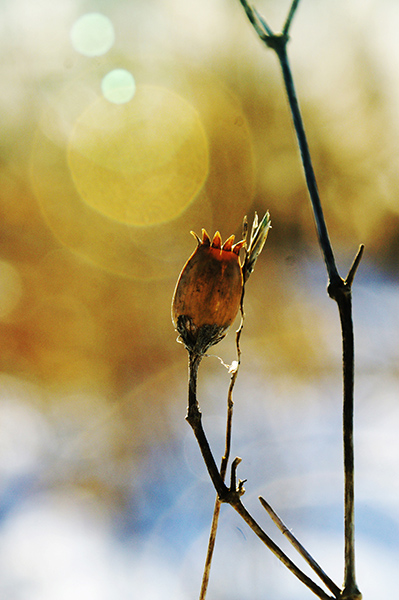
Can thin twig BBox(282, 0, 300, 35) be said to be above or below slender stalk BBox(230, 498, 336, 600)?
above

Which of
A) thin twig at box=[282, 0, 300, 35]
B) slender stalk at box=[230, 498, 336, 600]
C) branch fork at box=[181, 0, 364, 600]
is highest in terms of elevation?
thin twig at box=[282, 0, 300, 35]

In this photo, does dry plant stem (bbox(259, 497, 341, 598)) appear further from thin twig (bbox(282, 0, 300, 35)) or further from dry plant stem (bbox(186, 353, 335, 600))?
thin twig (bbox(282, 0, 300, 35))

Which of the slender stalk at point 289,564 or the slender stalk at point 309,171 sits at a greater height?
the slender stalk at point 309,171

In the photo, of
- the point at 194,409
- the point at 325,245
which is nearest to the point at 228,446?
the point at 194,409

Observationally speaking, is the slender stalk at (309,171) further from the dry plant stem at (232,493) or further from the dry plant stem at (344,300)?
the dry plant stem at (232,493)

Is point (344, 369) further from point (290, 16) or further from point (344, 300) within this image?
point (290, 16)

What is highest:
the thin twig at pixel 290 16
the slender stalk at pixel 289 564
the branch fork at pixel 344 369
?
the thin twig at pixel 290 16

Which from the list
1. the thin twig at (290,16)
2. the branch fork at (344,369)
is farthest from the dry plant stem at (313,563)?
the thin twig at (290,16)

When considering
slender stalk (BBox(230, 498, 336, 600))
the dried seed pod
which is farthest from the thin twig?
slender stalk (BBox(230, 498, 336, 600))

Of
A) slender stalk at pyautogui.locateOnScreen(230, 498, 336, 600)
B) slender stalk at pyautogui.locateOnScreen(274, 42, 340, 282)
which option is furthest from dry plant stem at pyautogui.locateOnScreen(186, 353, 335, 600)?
slender stalk at pyautogui.locateOnScreen(274, 42, 340, 282)

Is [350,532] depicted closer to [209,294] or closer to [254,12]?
[209,294]

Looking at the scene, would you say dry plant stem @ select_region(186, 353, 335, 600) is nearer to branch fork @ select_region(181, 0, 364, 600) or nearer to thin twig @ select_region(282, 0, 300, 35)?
branch fork @ select_region(181, 0, 364, 600)
